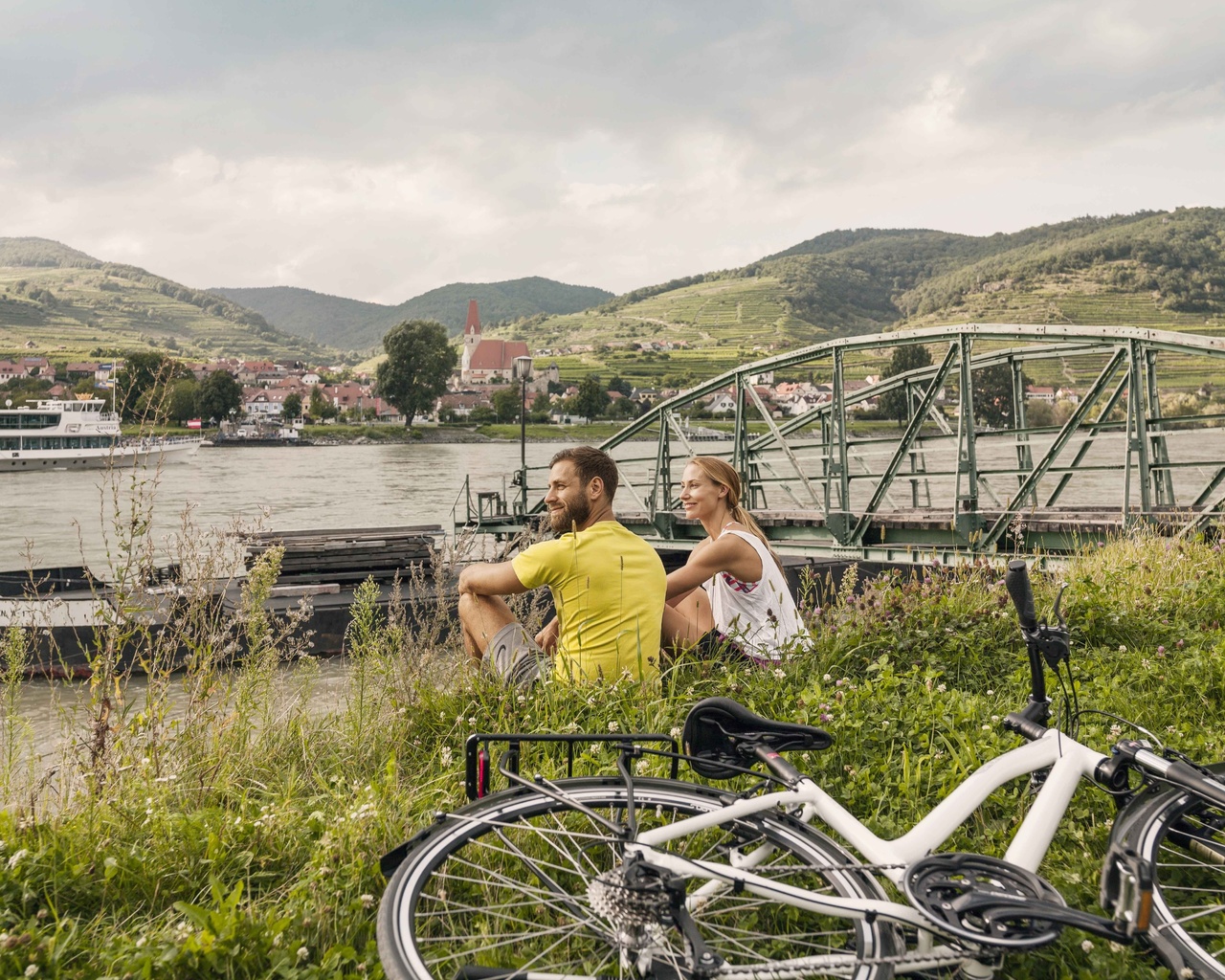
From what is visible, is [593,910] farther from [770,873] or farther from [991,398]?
[991,398]

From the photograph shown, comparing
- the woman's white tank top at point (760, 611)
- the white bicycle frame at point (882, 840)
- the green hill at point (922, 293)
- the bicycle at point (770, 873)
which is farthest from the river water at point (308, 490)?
the green hill at point (922, 293)

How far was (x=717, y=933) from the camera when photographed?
1850mm

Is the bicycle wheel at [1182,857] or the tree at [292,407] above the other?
the tree at [292,407]

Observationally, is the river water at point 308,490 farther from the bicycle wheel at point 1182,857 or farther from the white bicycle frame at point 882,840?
the bicycle wheel at point 1182,857

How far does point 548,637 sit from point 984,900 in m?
2.86

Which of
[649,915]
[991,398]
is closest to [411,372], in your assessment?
[991,398]

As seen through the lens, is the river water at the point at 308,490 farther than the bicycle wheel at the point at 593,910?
Yes

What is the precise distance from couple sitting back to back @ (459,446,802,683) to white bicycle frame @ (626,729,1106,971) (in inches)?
68.5

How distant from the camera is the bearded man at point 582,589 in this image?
11.8ft

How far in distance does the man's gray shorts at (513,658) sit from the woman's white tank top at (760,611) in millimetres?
991

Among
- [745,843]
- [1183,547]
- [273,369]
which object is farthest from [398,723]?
[273,369]

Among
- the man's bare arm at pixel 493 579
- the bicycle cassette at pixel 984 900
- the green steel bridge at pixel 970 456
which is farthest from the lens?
the green steel bridge at pixel 970 456

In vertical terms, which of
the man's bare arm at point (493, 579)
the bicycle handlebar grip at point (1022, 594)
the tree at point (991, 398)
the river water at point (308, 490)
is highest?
the tree at point (991, 398)

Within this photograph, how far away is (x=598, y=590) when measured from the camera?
3.66m
